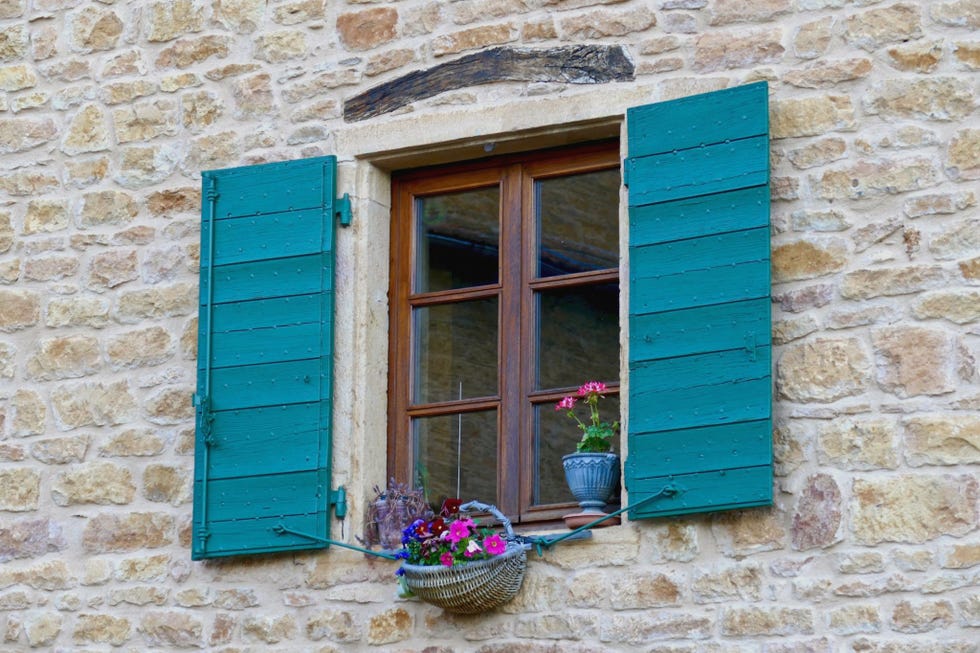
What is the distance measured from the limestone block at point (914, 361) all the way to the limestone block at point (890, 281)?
119 millimetres

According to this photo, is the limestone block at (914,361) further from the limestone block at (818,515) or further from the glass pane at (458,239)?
the glass pane at (458,239)

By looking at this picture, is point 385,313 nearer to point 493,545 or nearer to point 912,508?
point 493,545

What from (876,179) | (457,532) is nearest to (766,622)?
(457,532)

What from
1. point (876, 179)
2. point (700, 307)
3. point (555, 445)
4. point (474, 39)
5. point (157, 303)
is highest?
point (474, 39)

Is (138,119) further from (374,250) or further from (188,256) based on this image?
(374,250)

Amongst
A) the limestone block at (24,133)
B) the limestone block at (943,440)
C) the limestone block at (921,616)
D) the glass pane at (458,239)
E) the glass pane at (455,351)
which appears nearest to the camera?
the limestone block at (921,616)

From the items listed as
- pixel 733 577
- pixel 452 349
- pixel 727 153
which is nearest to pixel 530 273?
pixel 452 349

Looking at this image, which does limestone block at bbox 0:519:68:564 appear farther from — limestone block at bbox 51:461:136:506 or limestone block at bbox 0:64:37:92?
limestone block at bbox 0:64:37:92

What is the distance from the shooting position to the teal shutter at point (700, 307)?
651 cm

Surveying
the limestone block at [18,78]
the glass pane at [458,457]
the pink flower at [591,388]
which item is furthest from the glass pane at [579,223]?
the limestone block at [18,78]

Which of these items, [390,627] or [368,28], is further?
[368,28]

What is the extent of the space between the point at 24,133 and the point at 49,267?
1.74 feet

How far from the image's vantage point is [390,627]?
22.7 ft

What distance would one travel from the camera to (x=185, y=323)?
752 cm
